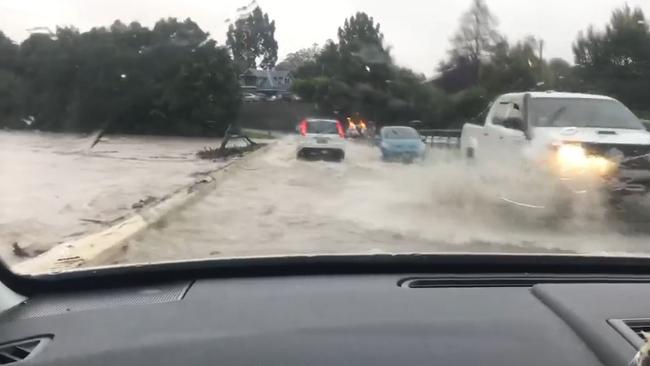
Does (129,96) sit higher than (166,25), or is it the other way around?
(166,25)

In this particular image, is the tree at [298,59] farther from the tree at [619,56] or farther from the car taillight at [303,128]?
the tree at [619,56]

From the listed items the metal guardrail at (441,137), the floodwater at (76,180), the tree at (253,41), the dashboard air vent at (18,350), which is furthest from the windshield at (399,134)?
the dashboard air vent at (18,350)

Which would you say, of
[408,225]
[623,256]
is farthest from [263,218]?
[623,256]

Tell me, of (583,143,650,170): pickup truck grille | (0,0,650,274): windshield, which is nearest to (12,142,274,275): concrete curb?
(0,0,650,274): windshield

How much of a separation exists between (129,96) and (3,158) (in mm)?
1794

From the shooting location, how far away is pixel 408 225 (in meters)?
9.70

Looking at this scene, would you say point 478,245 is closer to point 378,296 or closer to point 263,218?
point 263,218

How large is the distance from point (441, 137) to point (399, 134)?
59 cm

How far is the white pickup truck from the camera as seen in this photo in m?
10.2

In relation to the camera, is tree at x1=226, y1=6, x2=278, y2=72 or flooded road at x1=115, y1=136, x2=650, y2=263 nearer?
tree at x1=226, y1=6, x2=278, y2=72

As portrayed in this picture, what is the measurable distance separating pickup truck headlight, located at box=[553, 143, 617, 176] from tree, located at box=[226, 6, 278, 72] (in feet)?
15.3

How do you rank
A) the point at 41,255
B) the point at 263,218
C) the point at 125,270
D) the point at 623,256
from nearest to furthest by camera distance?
the point at 125,270, the point at 623,256, the point at 41,255, the point at 263,218

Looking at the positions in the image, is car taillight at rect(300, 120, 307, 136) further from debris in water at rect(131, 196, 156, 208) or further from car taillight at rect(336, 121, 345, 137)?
debris in water at rect(131, 196, 156, 208)

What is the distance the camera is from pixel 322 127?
34.3 ft
